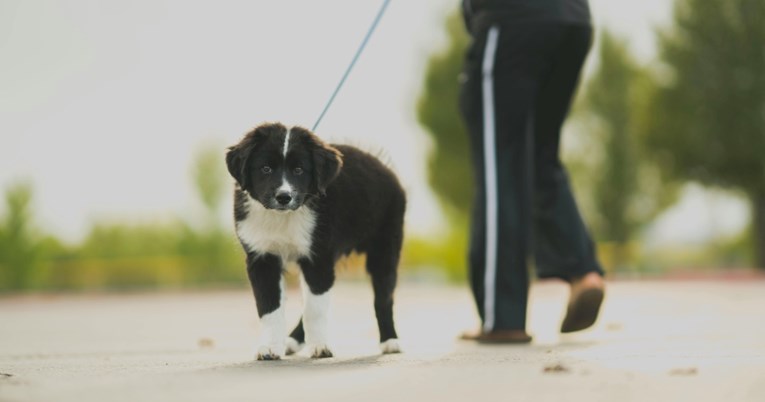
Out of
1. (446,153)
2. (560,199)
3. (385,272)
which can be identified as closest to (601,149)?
(446,153)

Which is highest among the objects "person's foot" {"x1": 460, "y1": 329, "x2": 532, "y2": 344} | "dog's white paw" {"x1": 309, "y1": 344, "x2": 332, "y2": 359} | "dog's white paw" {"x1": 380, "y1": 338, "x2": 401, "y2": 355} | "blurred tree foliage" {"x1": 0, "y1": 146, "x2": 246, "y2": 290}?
"dog's white paw" {"x1": 309, "y1": 344, "x2": 332, "y2": 359}

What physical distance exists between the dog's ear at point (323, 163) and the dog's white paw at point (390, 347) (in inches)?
36.0

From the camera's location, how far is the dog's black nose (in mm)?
4410

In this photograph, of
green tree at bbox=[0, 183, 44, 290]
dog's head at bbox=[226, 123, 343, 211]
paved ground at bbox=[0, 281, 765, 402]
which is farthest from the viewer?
green tree at bbox=[0, 183, 44, 290]

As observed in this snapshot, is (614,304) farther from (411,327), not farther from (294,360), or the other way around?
(294,360)

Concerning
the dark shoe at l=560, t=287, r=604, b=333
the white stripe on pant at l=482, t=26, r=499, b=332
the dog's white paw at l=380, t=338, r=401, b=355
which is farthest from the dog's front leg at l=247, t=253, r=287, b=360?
the dark shoe at l=560, t=287, r=604, b=333

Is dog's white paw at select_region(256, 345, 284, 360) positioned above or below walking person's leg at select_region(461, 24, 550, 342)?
below

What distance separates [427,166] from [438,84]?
2778 mm

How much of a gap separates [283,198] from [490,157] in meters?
1.84

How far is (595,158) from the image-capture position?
127 feet

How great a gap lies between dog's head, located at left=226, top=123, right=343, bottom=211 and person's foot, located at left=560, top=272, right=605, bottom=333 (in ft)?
6.14

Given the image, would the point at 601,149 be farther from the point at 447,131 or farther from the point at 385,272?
the point at 385,272

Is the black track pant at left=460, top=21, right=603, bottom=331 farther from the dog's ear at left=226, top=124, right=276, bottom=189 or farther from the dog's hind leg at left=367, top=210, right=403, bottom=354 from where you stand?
the dog's ear at left=226, top=124, right=276, bottom=189

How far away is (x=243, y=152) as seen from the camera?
4594mm
